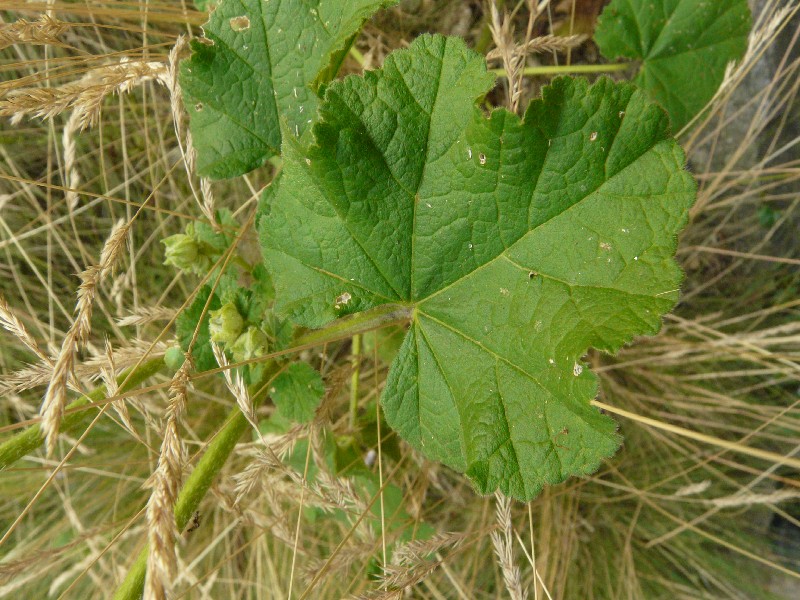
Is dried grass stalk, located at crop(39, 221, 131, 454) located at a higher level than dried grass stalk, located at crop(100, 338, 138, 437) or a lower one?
higher

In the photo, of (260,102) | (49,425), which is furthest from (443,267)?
(49,425)

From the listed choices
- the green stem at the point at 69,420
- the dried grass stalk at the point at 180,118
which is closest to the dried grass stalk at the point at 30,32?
the dried grass stalk at the point at 180,118

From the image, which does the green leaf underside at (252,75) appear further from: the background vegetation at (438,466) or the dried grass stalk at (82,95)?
the background vegetation at (438,466)

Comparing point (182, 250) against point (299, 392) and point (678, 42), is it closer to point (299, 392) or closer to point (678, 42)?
point (299, 392)

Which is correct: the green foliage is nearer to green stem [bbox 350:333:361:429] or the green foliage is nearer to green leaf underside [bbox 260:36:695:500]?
green leaf underside [bbox 260:36:695:500]

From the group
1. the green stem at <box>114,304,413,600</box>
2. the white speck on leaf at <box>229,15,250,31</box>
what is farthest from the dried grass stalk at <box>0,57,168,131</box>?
the green stem at <box>114,304,413,600</box>

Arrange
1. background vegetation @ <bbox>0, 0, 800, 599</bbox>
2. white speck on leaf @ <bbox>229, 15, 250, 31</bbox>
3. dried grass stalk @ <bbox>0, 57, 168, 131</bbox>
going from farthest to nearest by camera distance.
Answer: background vegetation @ <bbox>0, 0, 800, 599</bbox>, white speck on leaf @ <bbox>229, 15, 250, 31</bbox>, dried grass stalk @ <bbox>0, 57, 168, 131</bbox>

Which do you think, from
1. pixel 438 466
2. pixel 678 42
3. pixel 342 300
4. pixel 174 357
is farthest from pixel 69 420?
pixel 678 42
